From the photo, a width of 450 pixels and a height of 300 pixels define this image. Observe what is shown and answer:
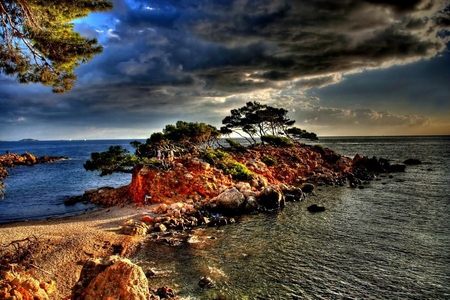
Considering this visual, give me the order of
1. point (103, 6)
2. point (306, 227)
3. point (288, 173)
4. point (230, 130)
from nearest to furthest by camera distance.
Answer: point (103, 6) < point (306, 227) < point (288, 173) < point (230, 130)

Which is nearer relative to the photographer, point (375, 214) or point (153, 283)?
point (153, 283)

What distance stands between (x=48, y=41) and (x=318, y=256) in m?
20.0

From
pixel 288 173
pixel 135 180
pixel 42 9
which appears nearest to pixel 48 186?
pixel 135 180

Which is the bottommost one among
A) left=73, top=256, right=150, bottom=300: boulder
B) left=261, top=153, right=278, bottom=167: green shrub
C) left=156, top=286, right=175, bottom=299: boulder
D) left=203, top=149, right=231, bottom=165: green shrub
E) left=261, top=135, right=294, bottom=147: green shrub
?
left=156, top=286, right=175, bottom=299: boulder

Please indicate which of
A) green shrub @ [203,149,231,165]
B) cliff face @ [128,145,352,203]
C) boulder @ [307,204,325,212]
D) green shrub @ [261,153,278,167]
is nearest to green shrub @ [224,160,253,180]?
cliff face @ [128,145,352,203]

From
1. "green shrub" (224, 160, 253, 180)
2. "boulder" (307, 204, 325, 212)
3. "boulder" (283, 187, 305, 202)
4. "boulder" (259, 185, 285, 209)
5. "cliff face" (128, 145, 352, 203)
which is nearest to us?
"boulder" (307, 204, 325, 212)

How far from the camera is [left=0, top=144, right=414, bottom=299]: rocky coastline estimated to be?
9.23 metres

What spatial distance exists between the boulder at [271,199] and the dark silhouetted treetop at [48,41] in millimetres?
22662

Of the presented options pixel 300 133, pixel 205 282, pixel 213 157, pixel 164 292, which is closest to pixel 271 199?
pixel 213 157

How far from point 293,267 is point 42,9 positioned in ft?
62.4

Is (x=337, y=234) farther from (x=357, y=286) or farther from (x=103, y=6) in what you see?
(x=103, y=6)

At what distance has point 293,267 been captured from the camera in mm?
16750

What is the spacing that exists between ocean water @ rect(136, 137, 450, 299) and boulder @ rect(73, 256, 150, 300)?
5.29m

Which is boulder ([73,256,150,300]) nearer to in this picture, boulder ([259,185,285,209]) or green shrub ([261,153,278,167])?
boulder ([259,185,285,209])
